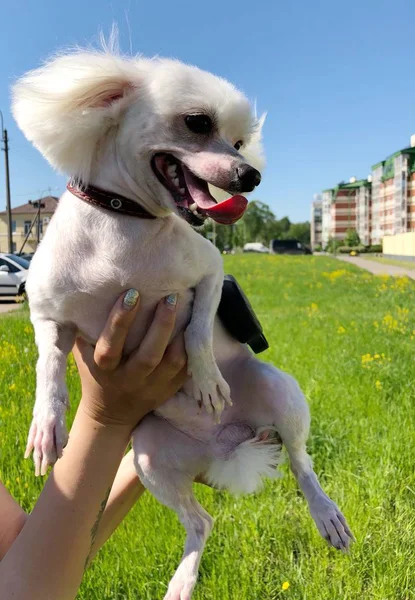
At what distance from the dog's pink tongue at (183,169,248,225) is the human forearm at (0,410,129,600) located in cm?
76

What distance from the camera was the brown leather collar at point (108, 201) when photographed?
1.77 m

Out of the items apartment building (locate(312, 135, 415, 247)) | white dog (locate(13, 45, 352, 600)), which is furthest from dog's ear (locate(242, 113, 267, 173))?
apartment building (locate(312, 135, 415, 247))

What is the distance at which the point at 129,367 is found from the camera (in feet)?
5.68

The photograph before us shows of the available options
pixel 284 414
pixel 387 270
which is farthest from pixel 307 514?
pixel 387 270

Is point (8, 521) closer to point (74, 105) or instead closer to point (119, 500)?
point (119, 500)

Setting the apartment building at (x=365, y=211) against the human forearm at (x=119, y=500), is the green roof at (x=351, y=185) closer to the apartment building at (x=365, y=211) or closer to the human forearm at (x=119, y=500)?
the apartment building at (x=365, y=211)

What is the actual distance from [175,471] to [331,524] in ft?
2.01

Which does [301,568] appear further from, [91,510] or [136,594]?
[91,510]

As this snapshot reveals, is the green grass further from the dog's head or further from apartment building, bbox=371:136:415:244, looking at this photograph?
apartment building, bbox=371:136:415:244

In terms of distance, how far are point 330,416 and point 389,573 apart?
5.16ft

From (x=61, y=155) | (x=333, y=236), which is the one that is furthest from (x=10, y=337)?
(x=333, y=236)

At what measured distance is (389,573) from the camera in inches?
88.6

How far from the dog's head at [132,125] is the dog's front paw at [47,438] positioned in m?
0.73

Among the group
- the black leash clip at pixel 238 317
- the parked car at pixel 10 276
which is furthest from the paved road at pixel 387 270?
the black leash clip at pixel 238 317
